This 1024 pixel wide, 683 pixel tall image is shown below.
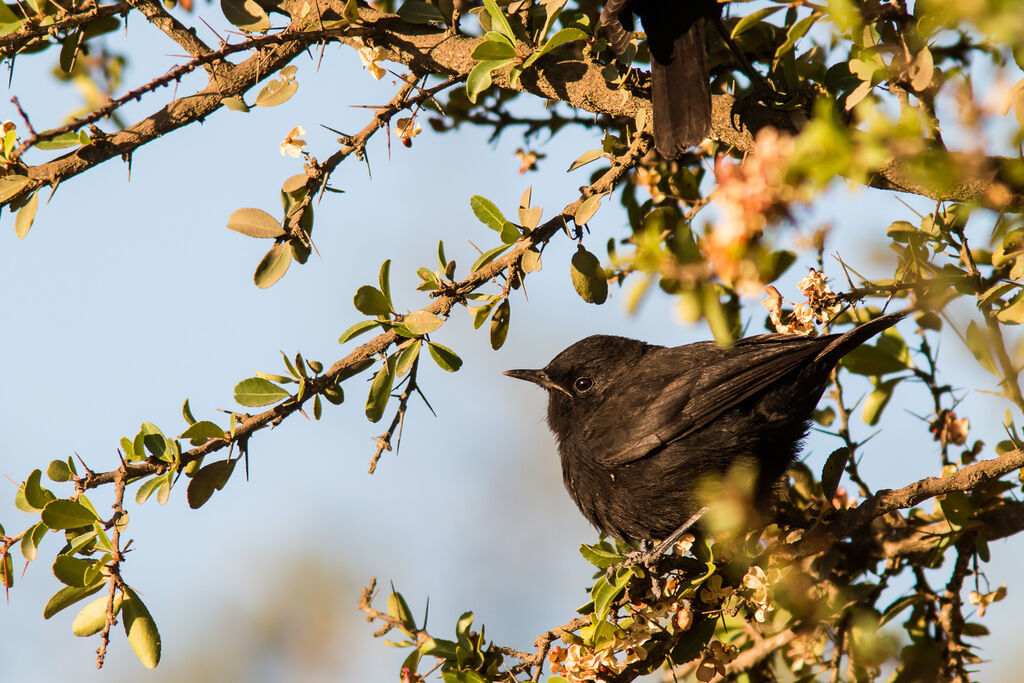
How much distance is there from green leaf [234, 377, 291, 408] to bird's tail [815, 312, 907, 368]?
2095 millimetres

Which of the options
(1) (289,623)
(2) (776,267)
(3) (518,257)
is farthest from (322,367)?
(1) (289,623)

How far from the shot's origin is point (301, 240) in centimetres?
315

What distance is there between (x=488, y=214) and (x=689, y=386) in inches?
62.7

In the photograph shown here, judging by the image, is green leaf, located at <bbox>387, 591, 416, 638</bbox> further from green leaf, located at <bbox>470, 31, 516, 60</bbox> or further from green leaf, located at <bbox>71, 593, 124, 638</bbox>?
green leaf, located at <bbox>470, 31, 516, 60</bbox>

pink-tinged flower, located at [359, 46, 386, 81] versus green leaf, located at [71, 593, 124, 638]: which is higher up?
pink-tinged flower, located at [359, 46, 386, 81]

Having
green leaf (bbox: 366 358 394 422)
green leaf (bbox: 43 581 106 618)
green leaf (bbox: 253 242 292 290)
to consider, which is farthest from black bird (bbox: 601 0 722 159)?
green leaf (bbox: 43 581 106 618)

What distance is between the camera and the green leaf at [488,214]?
9.98 ft

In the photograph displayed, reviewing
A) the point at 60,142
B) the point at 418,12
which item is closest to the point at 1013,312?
the point at 418,12

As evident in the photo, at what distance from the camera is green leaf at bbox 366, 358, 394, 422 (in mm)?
2967

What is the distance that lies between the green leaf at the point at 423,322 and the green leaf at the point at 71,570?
4.03 ft

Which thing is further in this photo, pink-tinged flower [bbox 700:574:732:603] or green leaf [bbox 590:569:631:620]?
pink-tinged flower [bbox 700:574:732:603]

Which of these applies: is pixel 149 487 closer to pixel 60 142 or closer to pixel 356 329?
pixel 356 329

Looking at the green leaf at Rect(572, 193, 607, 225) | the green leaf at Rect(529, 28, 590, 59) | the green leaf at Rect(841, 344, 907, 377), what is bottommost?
the green leaf at Rect(841, 344, 907, 377)

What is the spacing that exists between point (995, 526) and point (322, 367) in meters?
2.48
